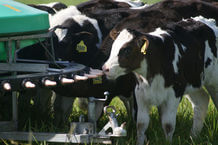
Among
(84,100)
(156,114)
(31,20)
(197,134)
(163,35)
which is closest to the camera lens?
(31,20)

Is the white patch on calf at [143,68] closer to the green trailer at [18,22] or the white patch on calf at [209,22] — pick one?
the green trailer at [18,22]

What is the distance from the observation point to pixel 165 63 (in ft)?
17.0

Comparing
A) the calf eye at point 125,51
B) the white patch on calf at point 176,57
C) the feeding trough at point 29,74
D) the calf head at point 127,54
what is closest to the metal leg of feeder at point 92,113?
the feeding trough at point 29,74

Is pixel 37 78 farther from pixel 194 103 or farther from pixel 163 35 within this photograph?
pixel 194 103

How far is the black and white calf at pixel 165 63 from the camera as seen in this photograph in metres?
4.96

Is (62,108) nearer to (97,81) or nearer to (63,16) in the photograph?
(97,81)

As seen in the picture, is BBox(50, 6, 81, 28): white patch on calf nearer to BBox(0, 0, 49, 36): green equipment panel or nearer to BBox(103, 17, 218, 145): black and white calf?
BBox(0, 0, 49, 36): green equipment panel

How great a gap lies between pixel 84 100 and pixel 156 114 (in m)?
1.31

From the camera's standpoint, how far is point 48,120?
6488 millimetres

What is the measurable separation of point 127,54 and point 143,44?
0.20 metres

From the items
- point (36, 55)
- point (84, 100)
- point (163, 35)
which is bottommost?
point (84, 100)

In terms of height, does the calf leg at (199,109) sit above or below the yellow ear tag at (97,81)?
below

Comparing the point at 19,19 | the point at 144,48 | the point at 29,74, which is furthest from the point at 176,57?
the point at 19,19

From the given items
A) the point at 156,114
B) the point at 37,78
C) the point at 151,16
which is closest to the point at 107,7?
the point at 151,16
